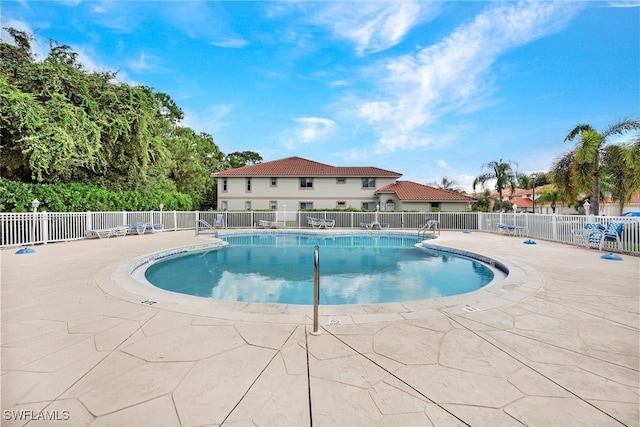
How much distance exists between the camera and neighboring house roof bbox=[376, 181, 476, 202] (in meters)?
22.7

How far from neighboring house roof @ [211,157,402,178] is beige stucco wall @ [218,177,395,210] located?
1.51ft

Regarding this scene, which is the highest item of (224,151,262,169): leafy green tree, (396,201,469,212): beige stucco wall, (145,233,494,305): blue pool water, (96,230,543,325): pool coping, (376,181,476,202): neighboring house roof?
(224,151,262,169): leafy green tree

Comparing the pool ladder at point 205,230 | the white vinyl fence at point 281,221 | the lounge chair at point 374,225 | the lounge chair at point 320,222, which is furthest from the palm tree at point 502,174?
the pool ladder at point 205,230

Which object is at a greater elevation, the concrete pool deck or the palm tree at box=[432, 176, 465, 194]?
the palm tree at box=[432, 176, 465, 194]

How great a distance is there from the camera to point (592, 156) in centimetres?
1207

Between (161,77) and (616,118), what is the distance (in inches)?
948

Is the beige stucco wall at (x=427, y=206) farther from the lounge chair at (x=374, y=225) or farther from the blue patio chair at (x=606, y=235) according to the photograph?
the blue patio chair at (x=606, y=235)

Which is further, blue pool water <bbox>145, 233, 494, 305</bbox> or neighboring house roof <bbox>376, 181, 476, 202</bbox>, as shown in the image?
neighboring house roof <bbox>376, 181, 476, 202</bbox>

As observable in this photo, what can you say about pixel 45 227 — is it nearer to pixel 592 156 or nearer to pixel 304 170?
pixel 304 170

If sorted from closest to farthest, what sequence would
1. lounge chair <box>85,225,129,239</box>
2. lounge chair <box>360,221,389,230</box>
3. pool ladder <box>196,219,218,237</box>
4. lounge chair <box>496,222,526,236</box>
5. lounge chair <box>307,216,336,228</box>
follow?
lounge chair <box>85,225,129,239</box> → lounge chair <box>496,222,526,236</box> → pool ladder <box>196,219,218,237</box> → lounge chair <box>360,221,389,230</box> → lounge chair <box>307,216,336,228</box>

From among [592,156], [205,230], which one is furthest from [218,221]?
[592,156]

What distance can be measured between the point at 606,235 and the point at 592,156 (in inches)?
226

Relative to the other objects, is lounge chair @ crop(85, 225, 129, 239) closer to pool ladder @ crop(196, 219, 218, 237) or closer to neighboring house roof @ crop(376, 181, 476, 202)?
pool ladder @ crop(196, 219, 218, 237)

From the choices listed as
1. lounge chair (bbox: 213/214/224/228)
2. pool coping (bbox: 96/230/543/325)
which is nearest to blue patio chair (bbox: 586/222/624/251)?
pool coping (bbox: 96/230/543/325)
